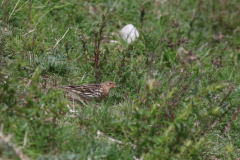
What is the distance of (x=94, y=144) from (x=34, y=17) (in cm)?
406

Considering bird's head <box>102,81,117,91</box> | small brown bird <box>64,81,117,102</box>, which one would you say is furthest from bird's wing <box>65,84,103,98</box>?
bird's head <box>102,81,117,91</box>

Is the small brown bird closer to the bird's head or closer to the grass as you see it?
the bird's head

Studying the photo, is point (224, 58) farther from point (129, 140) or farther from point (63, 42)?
point (129, 140)

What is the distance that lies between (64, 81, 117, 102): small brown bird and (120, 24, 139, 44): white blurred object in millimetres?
2145

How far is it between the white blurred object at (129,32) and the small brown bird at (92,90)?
2.14m

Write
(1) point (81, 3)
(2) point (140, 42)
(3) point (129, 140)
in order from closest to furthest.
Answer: (3) point (129, 140) → (2) point (140, 42) → (1) point (81, 3)

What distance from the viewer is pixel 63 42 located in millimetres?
6801

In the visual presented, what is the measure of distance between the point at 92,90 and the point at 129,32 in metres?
2.58

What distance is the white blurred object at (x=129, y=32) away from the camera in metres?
7.65

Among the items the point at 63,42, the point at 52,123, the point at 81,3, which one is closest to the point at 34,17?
the point at 63,42

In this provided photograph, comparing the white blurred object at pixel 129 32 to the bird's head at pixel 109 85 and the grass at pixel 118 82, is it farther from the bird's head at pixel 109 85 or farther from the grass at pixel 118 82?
the bird's head at pixel 109 85

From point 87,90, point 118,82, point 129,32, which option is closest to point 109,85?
point 118,82

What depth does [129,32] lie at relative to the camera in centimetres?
779

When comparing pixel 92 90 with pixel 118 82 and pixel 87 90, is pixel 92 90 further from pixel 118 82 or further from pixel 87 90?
pixel 118 82
